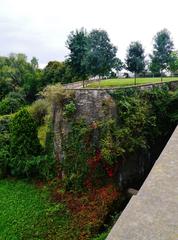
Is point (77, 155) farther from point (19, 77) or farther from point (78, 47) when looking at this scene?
point (19, 77)

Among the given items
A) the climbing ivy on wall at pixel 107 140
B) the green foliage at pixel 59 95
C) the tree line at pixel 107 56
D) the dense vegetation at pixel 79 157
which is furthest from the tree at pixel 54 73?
the climbing ivy on wall at pixel 107 140

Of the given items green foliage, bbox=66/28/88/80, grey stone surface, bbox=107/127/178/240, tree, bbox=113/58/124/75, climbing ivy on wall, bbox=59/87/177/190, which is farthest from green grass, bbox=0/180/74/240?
grey stone surface, bbox=107/127/178/240

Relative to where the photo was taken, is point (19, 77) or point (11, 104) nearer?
point (11, 104)

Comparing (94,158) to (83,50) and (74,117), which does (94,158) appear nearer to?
(74,117)

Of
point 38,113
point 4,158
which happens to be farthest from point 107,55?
point 4,158

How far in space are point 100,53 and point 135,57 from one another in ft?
9.76

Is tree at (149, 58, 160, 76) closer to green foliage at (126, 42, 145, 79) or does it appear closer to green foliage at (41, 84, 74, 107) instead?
green foliage at (126, 42, 145, 79)

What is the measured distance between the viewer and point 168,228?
1516 mm

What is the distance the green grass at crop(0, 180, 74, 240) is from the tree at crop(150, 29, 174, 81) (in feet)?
31.4

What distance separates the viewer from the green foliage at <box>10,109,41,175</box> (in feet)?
42.9

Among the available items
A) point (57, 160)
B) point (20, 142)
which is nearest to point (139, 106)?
point (57, 160)

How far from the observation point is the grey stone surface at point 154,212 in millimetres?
1492

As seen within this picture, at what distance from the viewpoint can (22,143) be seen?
13.2 metres

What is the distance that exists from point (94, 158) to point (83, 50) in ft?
22.7
